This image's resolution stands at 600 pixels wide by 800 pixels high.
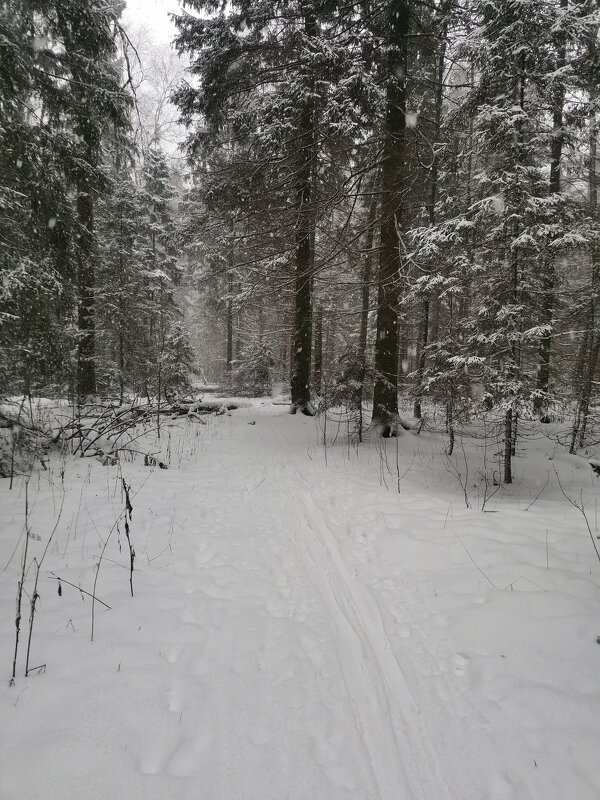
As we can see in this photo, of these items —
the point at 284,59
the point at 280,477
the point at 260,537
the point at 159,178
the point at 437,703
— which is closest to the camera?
the point at 437,703

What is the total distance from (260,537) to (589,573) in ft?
10.9

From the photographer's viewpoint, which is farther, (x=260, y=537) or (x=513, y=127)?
(x=513, y=127)

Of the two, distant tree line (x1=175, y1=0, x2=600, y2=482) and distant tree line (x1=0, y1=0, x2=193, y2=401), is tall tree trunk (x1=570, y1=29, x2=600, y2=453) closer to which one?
distant tree line (x1=175, y1=0, x2=600, y2=482)

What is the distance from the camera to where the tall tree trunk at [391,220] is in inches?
339

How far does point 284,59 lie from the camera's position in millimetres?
10344

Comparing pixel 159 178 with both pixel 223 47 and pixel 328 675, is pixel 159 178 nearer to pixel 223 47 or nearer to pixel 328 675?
pixel 223 47

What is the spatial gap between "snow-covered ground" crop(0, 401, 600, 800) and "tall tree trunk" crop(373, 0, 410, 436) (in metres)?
4.69

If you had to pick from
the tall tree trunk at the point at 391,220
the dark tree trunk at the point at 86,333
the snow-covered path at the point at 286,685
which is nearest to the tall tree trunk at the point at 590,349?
the tall tree trunk at the point at 391,220

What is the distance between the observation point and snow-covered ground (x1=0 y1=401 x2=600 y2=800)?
1.79m

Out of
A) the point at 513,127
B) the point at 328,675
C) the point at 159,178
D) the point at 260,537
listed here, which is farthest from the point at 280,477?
the point at 159,178

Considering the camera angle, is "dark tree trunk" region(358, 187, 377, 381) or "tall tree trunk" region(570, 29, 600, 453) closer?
"tall tree trunk" region(570, 29, 600, 453)

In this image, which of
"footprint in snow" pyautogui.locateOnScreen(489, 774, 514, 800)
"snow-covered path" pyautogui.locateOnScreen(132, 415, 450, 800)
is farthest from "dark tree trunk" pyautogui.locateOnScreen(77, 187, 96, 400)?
"footprint in snow" pyautogui.locateOnScreen(489, 774, 514, 800)

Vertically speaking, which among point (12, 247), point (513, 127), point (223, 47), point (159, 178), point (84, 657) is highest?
point (159, 178)

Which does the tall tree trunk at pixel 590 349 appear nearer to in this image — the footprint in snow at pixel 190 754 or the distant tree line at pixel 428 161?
the distant tree line at pixel 428 161
